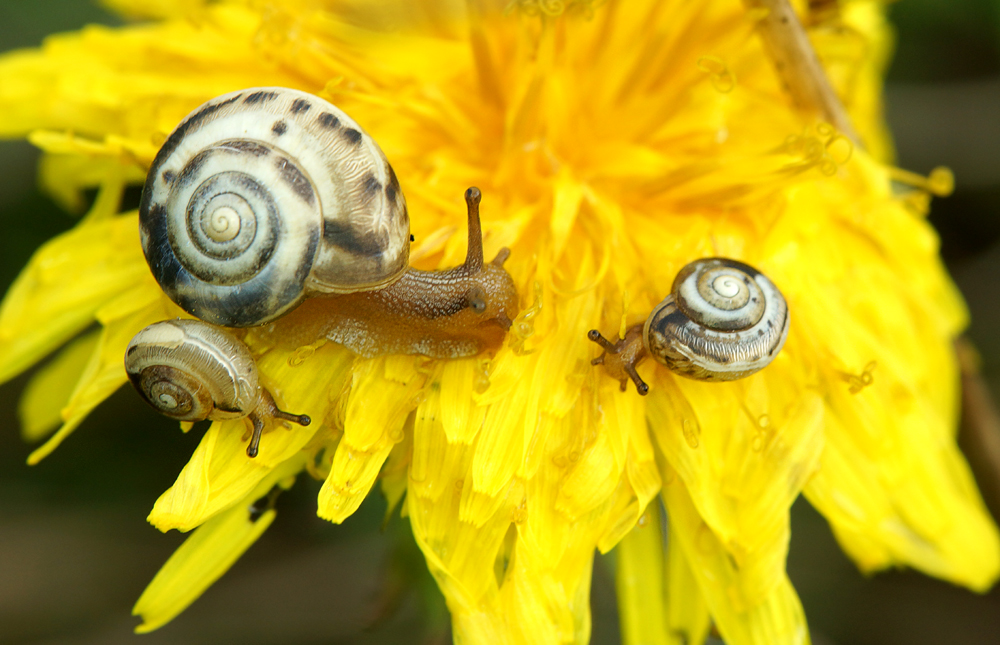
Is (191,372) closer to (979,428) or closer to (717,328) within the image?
(717,328)

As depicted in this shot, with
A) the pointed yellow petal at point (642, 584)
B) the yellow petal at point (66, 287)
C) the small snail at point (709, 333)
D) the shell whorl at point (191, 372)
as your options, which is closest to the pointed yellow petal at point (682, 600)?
the pointed yellow petal at point (642, 584)

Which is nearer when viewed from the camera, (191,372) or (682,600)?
(191,372)

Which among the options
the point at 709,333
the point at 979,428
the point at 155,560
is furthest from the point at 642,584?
the point at 155,560

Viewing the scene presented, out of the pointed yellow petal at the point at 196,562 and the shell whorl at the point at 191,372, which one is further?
the pointed yellow petal at the point at 196,562

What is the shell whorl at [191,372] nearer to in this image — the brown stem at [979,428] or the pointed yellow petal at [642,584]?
the pointed yellow petal at [642,584]

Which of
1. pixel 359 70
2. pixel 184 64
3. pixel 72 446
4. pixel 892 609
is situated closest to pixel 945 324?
pixel 892 609

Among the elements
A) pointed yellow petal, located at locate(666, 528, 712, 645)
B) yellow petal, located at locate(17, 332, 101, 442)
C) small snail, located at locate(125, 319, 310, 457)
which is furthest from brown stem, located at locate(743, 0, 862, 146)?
yellow petal, located at locate(17, 332, 101, 442)
